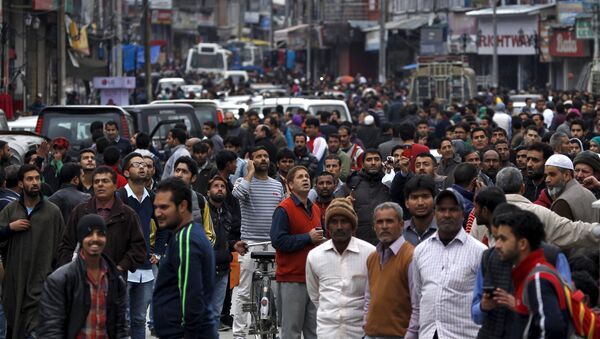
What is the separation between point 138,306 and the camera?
11234mm

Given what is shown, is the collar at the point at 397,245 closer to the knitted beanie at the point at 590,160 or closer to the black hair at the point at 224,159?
the knitted beanie at the point at 590,160

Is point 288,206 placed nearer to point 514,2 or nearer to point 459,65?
point 459,65

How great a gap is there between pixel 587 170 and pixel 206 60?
229ft

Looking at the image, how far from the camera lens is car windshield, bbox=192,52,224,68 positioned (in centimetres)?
8000

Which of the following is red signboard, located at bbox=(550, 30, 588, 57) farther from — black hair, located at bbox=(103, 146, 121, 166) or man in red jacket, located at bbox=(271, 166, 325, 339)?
man in red jacket, located at bbox=(271, 166, 325, 339)

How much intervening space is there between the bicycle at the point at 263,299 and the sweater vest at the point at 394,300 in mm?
3178

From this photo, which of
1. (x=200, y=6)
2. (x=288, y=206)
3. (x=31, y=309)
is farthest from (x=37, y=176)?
(x=200, y=6)

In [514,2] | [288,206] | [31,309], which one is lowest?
[31,309]

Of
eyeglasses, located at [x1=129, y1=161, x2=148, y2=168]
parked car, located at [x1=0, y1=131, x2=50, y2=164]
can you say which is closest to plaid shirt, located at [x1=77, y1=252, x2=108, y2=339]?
eyeglasses, located at [x1=129, y1=161, x2=148, y2=168]

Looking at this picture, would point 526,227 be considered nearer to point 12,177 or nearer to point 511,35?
point 12,177

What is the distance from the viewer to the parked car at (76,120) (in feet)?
66.8

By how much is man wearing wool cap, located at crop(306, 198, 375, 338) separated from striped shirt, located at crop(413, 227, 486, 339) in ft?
3.51

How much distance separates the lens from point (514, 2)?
6297 cm

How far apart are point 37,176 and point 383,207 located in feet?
10.5
